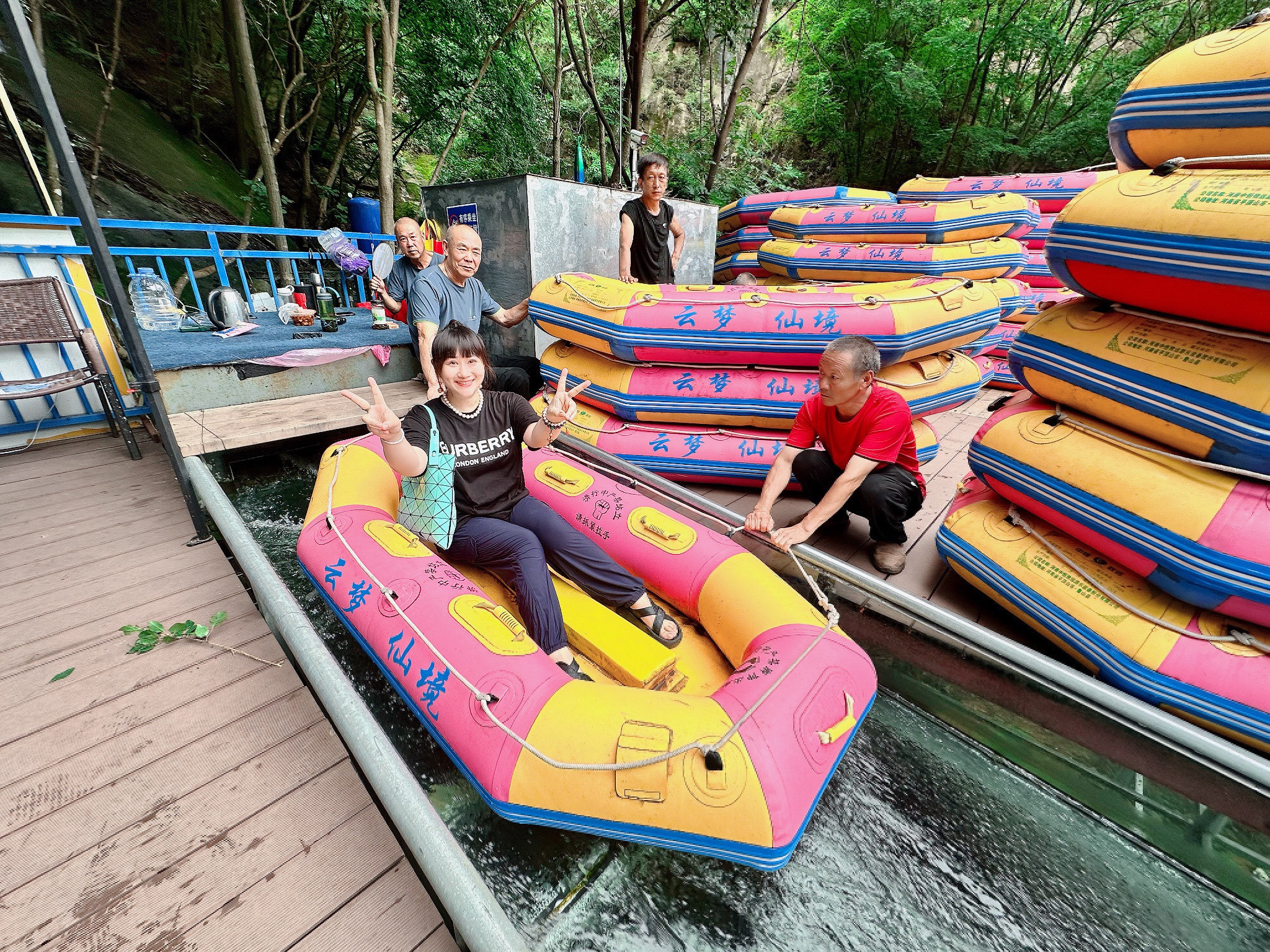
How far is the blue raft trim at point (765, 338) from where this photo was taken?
8.74 feet

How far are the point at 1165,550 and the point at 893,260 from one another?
13.1ft

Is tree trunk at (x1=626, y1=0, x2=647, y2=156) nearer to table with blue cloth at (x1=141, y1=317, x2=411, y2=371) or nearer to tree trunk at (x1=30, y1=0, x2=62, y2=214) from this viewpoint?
table with blue cloth at (x1=141, y1=317, x2=411, y2=371)

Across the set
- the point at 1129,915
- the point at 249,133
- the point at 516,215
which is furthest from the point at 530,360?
the point at 249,133

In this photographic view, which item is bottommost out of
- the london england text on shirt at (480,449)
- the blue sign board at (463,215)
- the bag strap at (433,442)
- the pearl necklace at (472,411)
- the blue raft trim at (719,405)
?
the blue raft trim at (719,405)

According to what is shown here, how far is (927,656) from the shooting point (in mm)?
1856

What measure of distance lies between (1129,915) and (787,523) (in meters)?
1.65

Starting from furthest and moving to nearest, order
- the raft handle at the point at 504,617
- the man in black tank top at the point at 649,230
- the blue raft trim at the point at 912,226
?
the blue raft trim at the point at 912,226, the man in black tank top at the point at 649,230, the raft handle at the point at 504,617

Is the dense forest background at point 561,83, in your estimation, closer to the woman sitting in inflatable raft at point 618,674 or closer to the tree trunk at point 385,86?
the tree trunk at point 385,86

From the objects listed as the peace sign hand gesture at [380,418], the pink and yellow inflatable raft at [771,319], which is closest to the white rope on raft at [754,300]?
the pink and yellow inflatable raft at [771,319]

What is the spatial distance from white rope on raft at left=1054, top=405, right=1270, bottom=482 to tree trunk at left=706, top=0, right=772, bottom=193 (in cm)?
686

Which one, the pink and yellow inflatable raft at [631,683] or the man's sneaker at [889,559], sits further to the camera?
the man's sneaker at [889,559]

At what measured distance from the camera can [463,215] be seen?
405 centimetres

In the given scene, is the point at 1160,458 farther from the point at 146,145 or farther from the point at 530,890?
the point at 146,145

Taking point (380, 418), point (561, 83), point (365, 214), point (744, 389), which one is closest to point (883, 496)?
point (744, 389)
